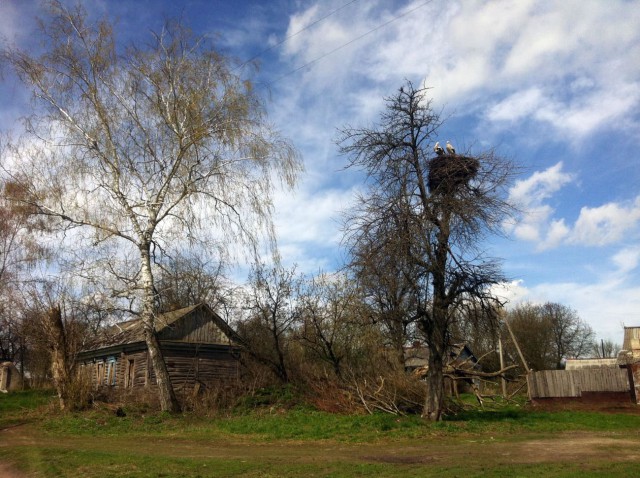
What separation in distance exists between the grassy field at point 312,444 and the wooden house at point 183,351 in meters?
6.96

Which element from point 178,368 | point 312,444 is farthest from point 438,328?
point 178,368

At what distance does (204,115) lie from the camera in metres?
18.3

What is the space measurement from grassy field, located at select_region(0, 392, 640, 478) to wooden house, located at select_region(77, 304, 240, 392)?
6.96 m

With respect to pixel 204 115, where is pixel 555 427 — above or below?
below

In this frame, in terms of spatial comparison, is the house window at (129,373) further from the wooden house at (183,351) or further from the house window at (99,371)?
the house window at (99,371)

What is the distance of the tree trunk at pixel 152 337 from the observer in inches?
717

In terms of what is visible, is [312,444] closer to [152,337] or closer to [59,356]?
[152,337]

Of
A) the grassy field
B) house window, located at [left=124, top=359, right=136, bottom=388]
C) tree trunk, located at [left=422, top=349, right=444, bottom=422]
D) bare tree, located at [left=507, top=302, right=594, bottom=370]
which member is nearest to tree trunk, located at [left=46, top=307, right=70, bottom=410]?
the grassy field

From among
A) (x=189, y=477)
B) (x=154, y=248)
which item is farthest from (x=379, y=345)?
(x=189, y=477)

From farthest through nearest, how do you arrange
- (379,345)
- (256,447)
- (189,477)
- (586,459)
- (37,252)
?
(379,345) < (37,252) < (256,447) < (586,459) < (189,477)

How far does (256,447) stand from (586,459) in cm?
727

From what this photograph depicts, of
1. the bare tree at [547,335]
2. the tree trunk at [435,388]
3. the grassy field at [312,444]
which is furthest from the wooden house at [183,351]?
the bare tree at [547,335]

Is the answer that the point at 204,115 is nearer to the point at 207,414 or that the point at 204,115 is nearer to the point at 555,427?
the point at 207,414

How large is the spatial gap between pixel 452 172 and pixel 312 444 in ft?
29.4
